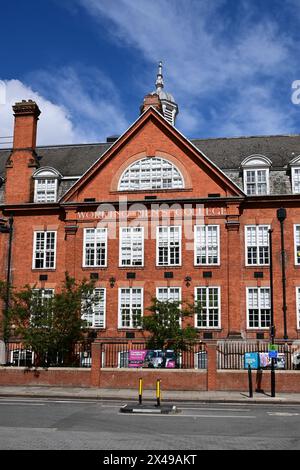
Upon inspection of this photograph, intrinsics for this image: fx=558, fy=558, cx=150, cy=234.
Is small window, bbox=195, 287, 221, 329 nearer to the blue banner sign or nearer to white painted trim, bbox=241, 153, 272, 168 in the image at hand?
the blue banner sign

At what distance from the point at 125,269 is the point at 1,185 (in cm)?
1134

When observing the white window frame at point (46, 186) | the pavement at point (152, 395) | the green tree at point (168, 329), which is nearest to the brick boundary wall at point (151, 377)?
the pavement at point (152, 395)

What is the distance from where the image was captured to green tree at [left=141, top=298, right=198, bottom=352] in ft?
94.6

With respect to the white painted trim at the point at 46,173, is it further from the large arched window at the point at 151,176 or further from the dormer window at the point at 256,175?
the dormer window at the point at 256,175

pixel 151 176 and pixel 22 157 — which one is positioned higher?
pixel 22 157

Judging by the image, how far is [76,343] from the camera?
30547 millimetres

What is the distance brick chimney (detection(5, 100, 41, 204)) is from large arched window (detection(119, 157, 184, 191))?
6814 mm

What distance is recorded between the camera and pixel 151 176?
35.9 m

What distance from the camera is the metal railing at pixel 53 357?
29422 millimetres

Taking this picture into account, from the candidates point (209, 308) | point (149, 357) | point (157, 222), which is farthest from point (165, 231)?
point (149, 357)

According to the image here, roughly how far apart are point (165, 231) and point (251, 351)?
9932 millimetres

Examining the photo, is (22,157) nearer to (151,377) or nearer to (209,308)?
(209,308)
